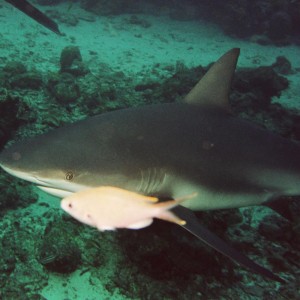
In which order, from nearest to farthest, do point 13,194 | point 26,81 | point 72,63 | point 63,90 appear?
point 13,194 < point 63,90 < point 26,81 < point 72,63

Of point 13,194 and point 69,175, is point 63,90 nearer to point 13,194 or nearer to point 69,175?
point 13,194

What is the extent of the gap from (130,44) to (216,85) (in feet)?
35.8

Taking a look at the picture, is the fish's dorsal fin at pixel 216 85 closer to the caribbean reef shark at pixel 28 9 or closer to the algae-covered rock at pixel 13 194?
the algae-covered rock at pixel 13 194

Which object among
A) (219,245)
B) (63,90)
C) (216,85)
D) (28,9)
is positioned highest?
(216,85)

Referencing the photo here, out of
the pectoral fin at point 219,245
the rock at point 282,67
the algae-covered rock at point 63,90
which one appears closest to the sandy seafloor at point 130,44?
the rock at point 282,67

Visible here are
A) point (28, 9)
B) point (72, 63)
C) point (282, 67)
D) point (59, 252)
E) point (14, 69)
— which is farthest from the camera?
point (282, 67)

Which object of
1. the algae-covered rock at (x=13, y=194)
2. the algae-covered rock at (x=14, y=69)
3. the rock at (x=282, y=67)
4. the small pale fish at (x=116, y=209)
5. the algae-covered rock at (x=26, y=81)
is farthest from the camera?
the rock at (x=282, y=67)

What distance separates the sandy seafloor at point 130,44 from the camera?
392 inches

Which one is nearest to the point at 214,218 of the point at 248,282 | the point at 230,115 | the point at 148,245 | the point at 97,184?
the point at 248,282

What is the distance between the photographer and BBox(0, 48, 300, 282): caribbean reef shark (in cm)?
230

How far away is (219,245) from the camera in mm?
2344

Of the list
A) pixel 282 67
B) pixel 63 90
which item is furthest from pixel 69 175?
pixel 282 67

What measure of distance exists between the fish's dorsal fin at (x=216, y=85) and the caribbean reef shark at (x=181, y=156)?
0.04ft

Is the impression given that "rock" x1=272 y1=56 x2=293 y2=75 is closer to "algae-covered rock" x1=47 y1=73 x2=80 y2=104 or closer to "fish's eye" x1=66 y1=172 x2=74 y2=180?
"algae-covered rock" x1=47 y1=73 x2=80 y2=104
